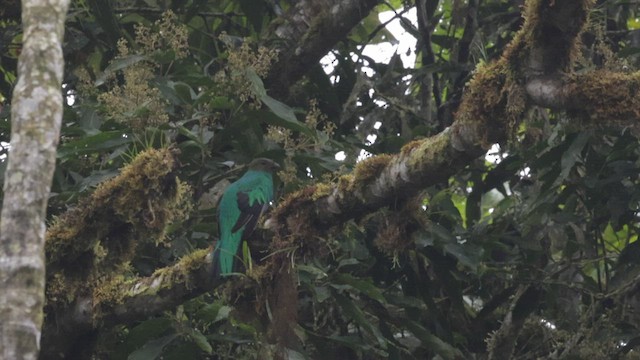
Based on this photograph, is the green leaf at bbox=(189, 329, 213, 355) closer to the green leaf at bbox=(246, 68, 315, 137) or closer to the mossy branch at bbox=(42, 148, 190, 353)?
the mossy branch at bbox=(42, 148, 190, 353)

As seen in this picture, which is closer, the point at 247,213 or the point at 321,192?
the point at 321,192

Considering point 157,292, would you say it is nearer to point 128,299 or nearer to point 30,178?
point 128,299

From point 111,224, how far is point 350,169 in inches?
60.1

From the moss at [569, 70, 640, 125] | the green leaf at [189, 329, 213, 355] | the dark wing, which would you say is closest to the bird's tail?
the dark wing

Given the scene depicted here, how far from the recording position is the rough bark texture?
3.48 metres

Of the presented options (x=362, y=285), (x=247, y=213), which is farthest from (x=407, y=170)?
(x=362, y=285)

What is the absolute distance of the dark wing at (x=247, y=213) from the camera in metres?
5.46

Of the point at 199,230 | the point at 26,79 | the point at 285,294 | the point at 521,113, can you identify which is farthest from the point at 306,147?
the point at 26,79

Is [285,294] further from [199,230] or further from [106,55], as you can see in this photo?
[106,55]

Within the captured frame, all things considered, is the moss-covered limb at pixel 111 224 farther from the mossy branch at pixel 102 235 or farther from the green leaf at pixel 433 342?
the green leaf at pixel 433 342

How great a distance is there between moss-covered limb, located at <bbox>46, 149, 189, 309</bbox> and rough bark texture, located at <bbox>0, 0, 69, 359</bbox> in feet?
3.18

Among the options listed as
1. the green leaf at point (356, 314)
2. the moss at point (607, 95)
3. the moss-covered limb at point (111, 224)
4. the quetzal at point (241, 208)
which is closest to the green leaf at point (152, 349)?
the moss-covered limb at point (111, 224)

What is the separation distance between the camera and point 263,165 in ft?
20.3

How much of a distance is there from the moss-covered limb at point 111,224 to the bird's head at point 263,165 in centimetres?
112
